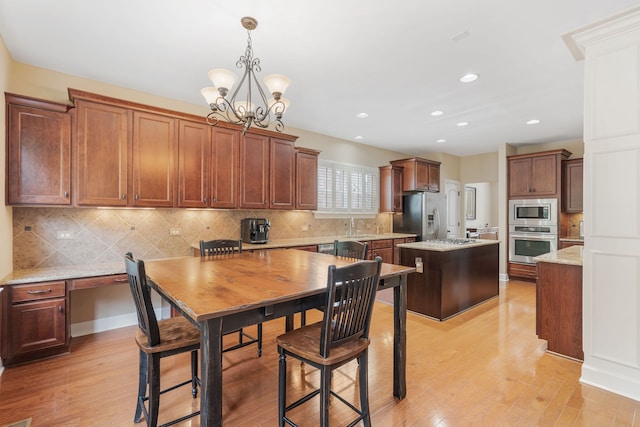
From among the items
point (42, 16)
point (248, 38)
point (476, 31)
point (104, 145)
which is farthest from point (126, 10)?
point (476, 31)

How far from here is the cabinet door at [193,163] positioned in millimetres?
3518

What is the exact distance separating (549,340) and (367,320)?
220 cm

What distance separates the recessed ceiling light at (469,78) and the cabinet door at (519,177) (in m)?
3.31

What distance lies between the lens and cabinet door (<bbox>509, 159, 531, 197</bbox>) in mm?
5609

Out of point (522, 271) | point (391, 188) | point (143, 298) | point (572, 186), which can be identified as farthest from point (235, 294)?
point (572, 186)

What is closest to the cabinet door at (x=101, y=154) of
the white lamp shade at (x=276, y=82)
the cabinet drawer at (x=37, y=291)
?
the cabinet drawer at (x=37, y=291)

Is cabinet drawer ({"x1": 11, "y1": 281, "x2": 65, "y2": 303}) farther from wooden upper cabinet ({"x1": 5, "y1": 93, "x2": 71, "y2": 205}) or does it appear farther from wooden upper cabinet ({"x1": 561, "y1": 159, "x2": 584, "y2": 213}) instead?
wooden upper cabinet ({"x1": 561, "y1": 159, "x2": 584, "y2": 213})

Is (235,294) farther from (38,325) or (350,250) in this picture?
(38,325)

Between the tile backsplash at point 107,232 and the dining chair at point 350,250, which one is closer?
the dining chair at point 350,250

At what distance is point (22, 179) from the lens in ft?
8.75

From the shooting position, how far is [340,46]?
2.58 m

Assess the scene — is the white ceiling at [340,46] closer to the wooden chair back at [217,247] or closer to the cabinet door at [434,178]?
the wooden chair back at [217,247]

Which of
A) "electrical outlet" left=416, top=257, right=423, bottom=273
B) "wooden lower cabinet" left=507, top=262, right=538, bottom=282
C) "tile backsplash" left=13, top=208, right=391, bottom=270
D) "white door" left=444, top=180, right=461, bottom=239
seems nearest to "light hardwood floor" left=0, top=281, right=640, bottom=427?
"electrical outlet" left=416, top=257, right=423, bottom=273

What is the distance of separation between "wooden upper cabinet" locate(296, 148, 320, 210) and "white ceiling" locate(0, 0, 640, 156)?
0.86m
